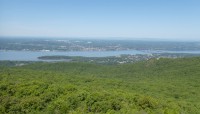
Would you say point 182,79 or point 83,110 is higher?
point 83,110

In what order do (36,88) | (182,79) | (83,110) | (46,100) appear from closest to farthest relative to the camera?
(83,110), (46,100), (36,88), (182,79)

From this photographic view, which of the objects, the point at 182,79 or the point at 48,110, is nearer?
the point at 48,110

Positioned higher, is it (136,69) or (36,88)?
(36,88)

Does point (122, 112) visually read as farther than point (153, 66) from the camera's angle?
No

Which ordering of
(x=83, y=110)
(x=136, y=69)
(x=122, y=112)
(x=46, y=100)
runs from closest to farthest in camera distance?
(x=122, y=112), (x=83, y=110), (x=46, y=100), (x=136, y=69)

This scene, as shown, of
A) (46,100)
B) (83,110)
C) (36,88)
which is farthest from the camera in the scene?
(36,88)

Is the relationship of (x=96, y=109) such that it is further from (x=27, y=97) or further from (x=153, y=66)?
(x=153, y=66)

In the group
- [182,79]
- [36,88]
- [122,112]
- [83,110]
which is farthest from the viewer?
[182,79]

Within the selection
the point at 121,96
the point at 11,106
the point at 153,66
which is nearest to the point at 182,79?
the point at 153,66

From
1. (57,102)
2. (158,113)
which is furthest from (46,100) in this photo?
(158,113)

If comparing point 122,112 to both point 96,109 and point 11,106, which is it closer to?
point 96,109
